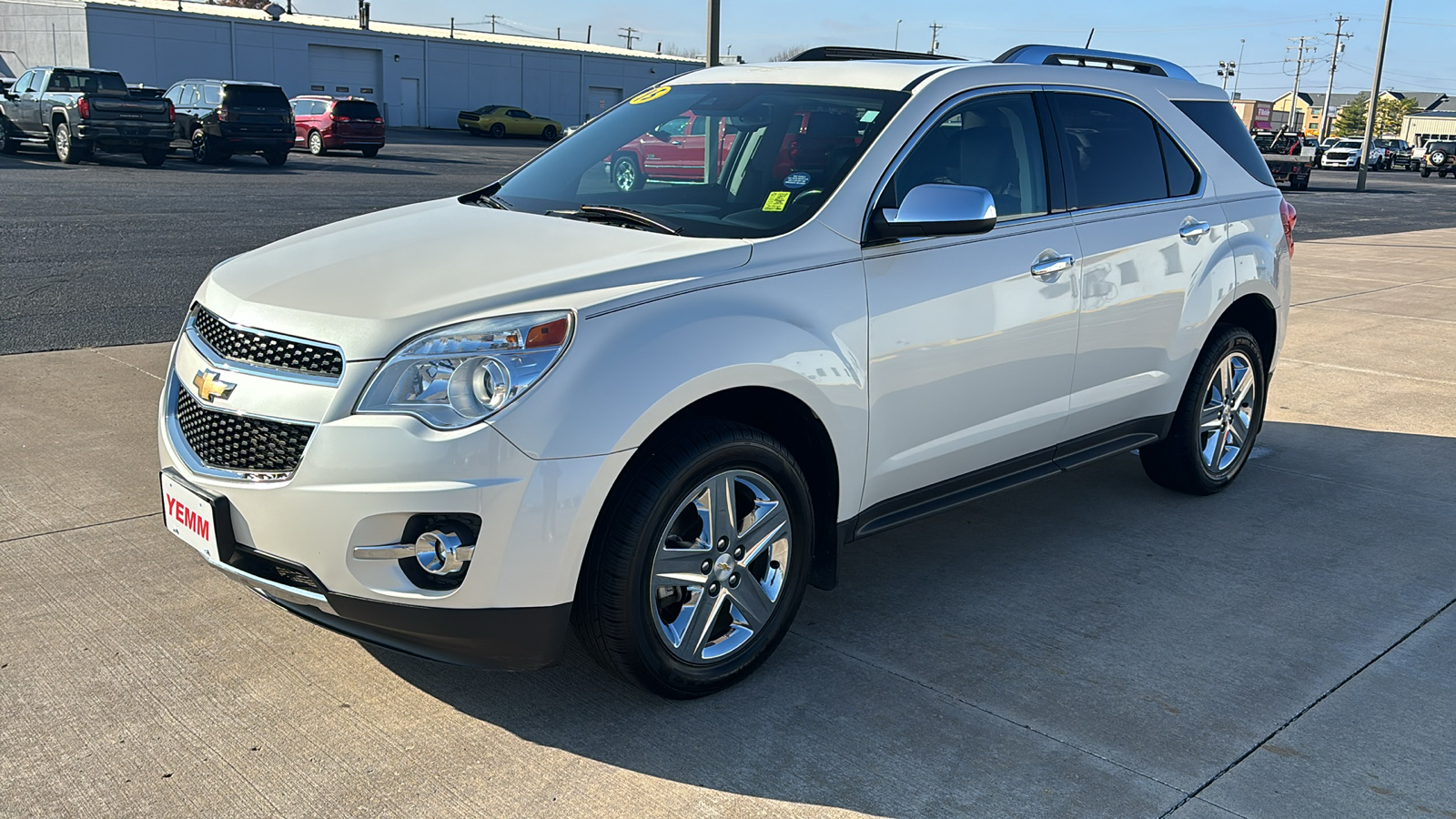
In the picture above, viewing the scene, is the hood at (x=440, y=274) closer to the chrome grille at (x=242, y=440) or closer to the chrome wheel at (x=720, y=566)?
the chrome grille at (x=242, y=440)

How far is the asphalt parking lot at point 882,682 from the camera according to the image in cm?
304

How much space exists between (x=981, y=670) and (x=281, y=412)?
2.17m

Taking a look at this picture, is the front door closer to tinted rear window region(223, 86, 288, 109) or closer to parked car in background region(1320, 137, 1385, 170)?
tinted rear window region(223, 86, 288, 109)

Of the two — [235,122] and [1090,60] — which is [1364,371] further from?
[235,122]

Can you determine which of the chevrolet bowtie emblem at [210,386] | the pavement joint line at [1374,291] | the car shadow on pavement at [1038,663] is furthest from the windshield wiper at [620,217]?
the pavement joint line at [1374,291]

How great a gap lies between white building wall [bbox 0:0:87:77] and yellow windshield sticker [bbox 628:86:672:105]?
51.2 m

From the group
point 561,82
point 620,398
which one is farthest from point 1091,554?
point 561,82

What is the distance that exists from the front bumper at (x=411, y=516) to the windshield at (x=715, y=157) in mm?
1113

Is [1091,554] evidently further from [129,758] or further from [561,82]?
[561,82]

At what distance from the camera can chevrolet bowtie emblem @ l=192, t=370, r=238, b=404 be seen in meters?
3.23

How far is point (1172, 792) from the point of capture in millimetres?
3088

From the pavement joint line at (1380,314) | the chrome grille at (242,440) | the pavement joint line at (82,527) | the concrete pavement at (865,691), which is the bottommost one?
the concrete pavement at (865,691)

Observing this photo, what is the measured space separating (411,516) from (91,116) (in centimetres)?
2319

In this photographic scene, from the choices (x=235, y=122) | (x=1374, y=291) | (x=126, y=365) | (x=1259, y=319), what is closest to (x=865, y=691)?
(x=1259, y=319)
